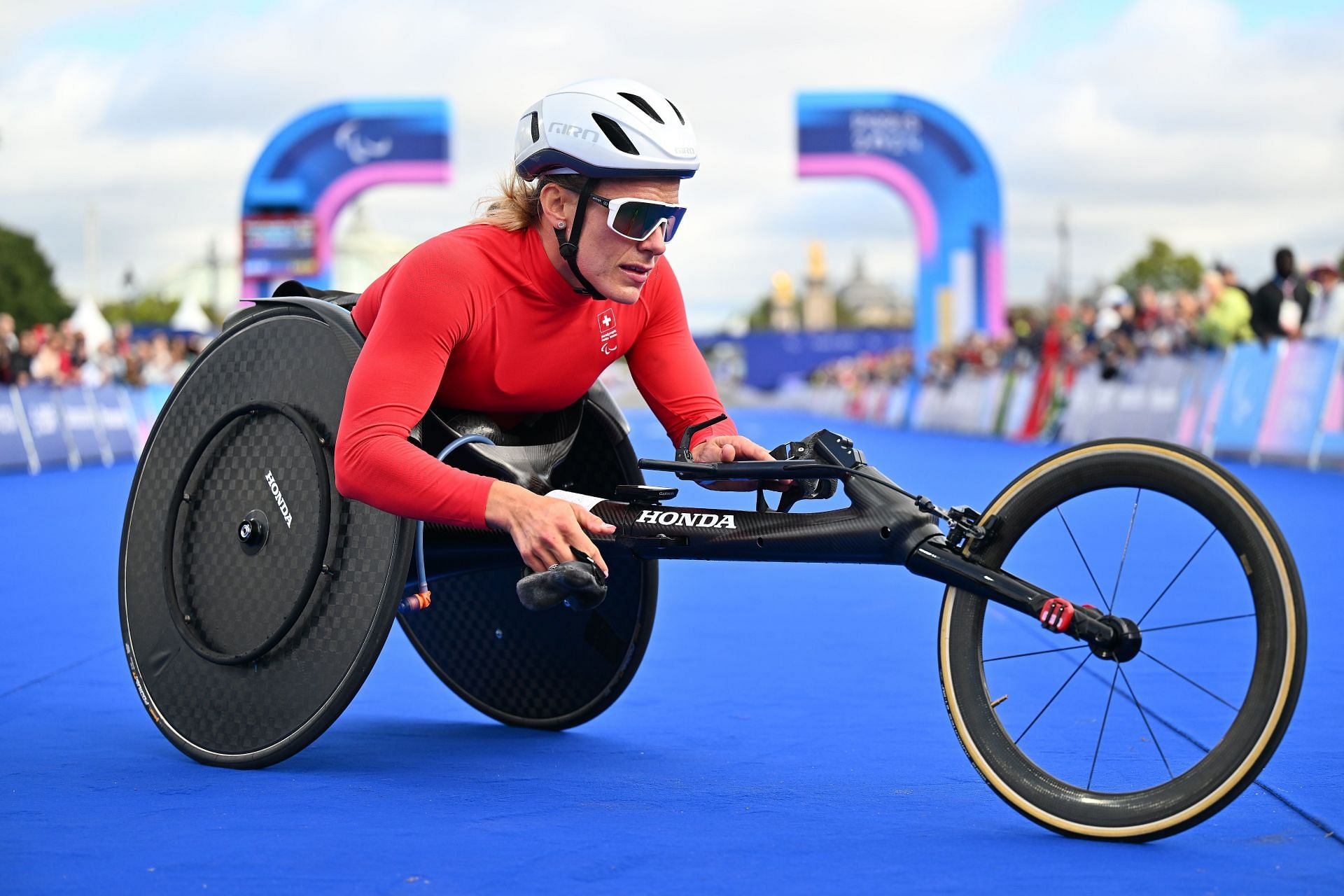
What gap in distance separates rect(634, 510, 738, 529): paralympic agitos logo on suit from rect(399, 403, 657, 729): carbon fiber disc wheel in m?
0.62

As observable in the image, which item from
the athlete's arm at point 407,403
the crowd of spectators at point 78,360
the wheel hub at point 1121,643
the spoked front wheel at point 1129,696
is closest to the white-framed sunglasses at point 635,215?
the athlete's arm at point 407,403

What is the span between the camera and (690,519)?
3.54 metres

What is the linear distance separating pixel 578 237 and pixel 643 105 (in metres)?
0.34

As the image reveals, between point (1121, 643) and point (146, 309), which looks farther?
point (146, 309)

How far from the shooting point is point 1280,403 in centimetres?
1609

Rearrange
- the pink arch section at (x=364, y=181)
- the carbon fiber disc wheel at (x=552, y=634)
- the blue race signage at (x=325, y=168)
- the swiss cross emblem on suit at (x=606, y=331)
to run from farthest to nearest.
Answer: the pink arch section at (x=364, y=181)
the blue race signage at (x=325, y=168)
the carbon fiber disc wheel at (x=552, y=634)
the swiss cross emblem on suit at (x=606, y=331)

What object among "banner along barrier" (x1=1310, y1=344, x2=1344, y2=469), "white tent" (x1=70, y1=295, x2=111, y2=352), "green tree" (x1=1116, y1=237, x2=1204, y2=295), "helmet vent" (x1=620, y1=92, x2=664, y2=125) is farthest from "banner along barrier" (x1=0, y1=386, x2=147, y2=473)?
"green tree" (x1=1116, y1=237, x2=1204, y2=295)

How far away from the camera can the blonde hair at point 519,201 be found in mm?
3713

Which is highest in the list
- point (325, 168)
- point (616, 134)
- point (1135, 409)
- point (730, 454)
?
point (325, 168)

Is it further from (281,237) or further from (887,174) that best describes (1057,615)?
(281,237)

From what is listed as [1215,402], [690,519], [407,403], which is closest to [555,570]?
[690,519]

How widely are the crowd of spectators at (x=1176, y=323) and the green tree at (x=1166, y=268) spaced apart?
57055 mm

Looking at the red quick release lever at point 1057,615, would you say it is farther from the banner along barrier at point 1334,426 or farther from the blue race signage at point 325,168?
the blue race signage at point 325,168

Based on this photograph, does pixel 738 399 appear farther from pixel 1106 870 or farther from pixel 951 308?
pixel 1106 870
